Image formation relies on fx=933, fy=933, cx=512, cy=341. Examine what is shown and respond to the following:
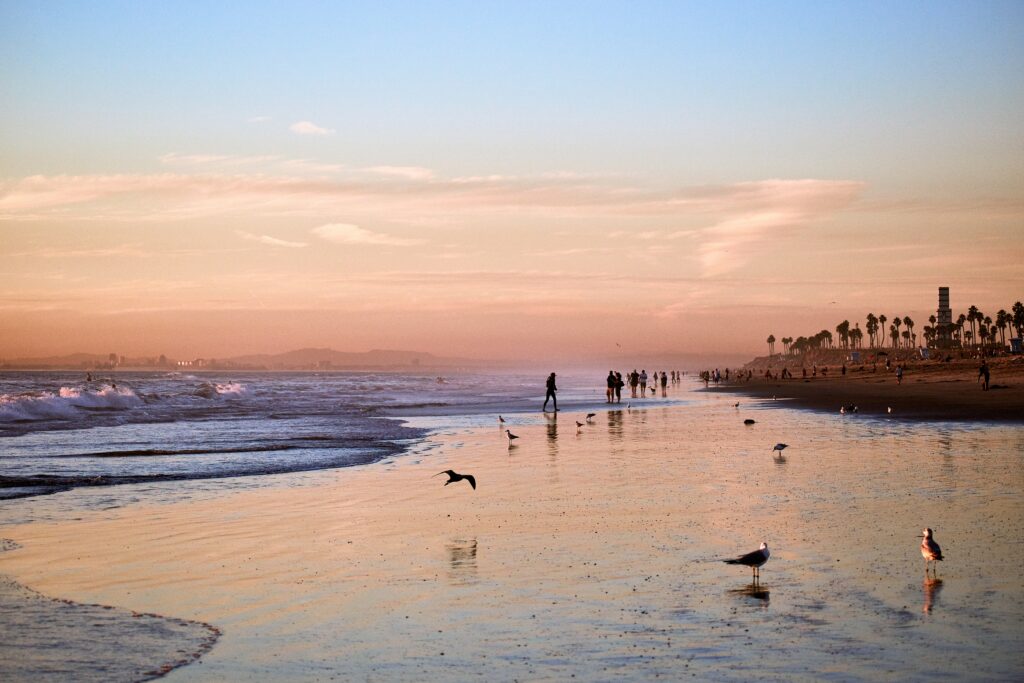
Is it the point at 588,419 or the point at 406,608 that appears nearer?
the point at 406,608

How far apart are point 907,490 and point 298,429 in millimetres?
26455

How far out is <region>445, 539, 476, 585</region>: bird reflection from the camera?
10766 millimetres

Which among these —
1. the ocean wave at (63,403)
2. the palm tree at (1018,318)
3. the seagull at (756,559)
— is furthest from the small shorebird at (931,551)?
the palm tree at (1018,318)

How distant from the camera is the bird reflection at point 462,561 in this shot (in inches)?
424

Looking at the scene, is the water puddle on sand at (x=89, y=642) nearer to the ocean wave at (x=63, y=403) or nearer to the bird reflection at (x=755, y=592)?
the bird reflection at (x=755, y=592)

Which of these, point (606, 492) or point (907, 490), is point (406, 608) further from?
point (907, 490)

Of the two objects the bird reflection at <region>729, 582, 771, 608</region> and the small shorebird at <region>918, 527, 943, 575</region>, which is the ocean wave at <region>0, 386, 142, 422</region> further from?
the small shorebird at <region>918, 527, 943, 575</region>

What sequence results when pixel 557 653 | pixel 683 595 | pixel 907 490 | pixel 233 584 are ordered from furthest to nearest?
pixel 907 490 → pixel 233 584 → pixel 683 595 → pixel 557 653

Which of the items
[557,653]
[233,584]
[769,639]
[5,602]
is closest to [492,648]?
[557,653]

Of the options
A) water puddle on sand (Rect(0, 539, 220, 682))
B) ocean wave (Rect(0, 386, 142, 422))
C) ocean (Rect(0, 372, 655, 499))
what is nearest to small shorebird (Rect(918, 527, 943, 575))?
water puddle on sand (Rect(0, 539, 220, 682))

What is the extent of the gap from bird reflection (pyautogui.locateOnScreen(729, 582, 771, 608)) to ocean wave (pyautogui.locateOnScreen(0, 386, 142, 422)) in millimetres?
41772

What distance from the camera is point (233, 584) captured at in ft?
35.0

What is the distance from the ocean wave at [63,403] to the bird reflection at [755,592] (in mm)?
41772

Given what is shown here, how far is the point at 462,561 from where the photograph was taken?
1168 cm
